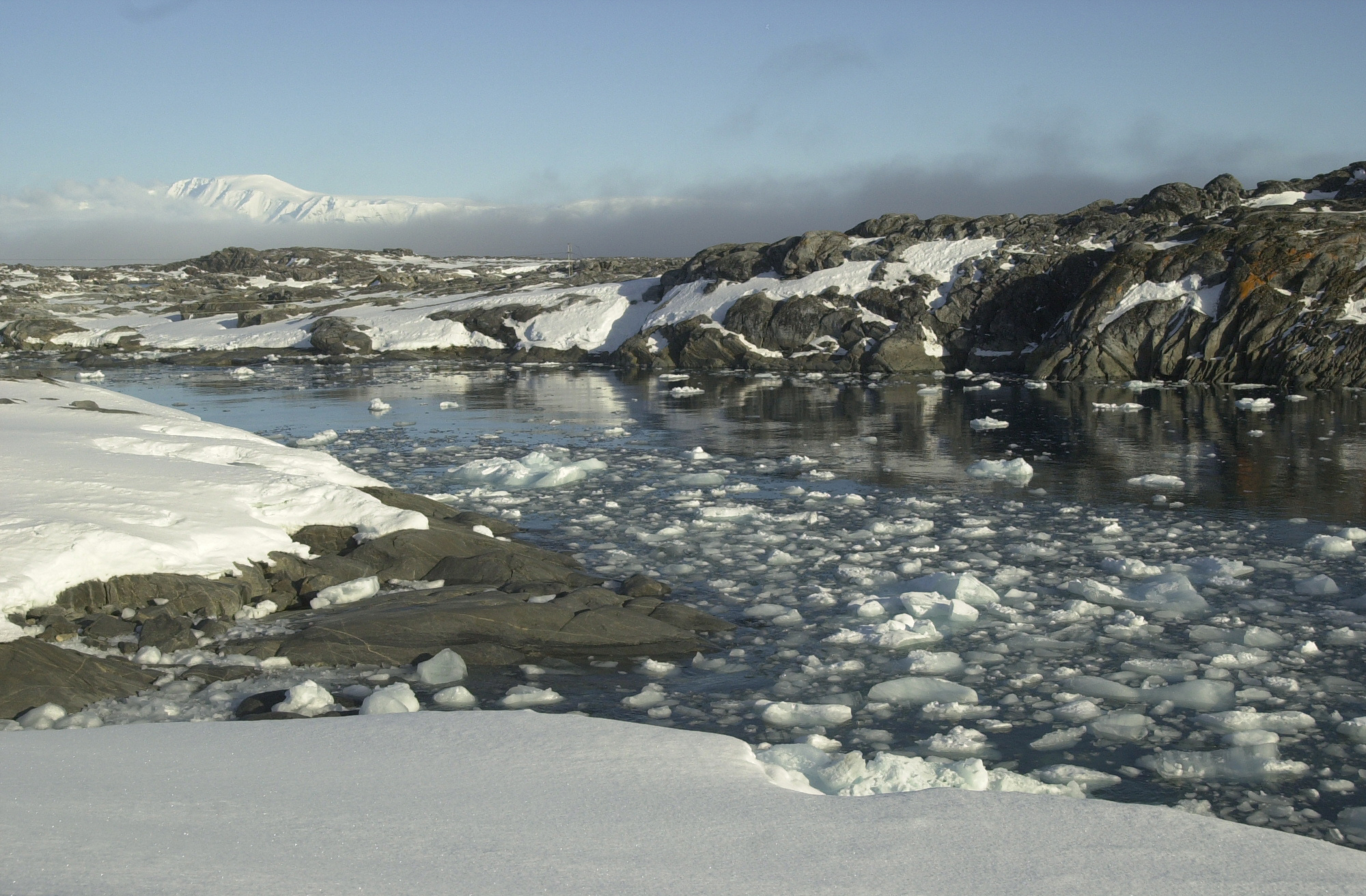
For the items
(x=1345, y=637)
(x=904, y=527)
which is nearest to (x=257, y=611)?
(x=904, y=527)

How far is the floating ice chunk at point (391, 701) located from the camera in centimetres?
614

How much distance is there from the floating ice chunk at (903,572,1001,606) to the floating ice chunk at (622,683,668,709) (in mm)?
3031

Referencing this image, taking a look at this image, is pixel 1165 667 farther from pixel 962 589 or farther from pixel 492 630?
pixel 492 630

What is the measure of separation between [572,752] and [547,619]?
2981 mm

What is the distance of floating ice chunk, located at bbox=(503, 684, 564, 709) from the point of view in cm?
657

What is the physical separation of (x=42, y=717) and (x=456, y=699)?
2395 mm

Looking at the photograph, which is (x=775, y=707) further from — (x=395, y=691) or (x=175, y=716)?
(x=175, y=716)

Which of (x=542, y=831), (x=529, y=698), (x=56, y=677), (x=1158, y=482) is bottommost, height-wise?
(x=1158, y=482)

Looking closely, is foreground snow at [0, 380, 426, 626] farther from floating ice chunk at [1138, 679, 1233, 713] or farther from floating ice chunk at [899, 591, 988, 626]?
floating ice chunk at [1138, 679, 1233, 713]

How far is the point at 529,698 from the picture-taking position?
21.8 feet

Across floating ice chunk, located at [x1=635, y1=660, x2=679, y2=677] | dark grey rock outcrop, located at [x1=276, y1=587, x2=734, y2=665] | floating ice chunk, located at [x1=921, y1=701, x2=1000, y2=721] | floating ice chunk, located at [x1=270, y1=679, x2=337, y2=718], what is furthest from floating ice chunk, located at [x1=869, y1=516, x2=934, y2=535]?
floating ice chunk, located at [x1=270, y1=679, x2=337, y2=718]

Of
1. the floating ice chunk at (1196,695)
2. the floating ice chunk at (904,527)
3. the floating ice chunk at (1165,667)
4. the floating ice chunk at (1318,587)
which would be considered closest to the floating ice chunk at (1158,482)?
the floating ice chunk at (904,527)

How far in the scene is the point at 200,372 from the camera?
129 ft

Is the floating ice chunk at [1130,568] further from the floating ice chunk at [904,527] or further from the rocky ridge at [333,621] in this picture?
the rocky ridge at [333,621]
